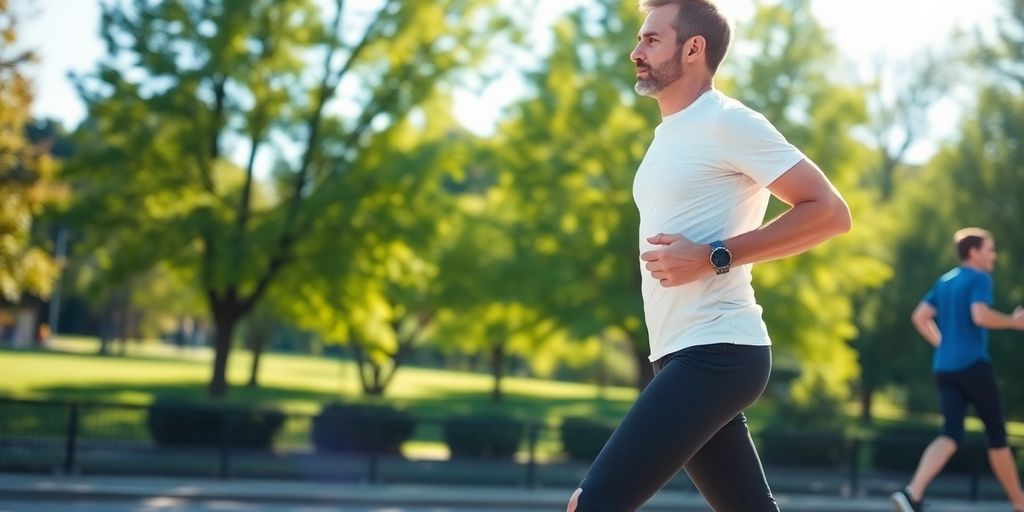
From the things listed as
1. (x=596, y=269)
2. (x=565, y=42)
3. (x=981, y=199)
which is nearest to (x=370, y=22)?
(x=565, y=42)

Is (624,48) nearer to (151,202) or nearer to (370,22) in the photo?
(370,22)

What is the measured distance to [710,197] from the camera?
11.0 feet

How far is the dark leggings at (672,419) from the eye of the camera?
316 cm

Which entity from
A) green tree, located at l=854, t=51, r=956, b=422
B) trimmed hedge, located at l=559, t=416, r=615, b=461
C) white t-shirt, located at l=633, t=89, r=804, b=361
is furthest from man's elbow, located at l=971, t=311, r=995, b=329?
green tree, located at l=854, t=51, r=956, b=422

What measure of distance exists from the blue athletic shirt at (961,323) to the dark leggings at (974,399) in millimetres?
60

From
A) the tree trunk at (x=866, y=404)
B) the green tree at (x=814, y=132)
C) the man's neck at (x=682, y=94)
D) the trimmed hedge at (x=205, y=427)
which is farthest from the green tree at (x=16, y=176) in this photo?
the tree trunk at (x=866, y=404)

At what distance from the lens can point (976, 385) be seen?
784 cm

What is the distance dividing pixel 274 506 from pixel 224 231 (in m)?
9.16

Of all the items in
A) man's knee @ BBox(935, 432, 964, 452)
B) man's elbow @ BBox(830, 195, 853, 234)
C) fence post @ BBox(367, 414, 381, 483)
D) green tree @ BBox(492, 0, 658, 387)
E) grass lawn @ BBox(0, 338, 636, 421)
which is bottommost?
grass lawn @ BBox(0, 338, 636, 421)

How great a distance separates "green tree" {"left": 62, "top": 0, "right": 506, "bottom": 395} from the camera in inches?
819

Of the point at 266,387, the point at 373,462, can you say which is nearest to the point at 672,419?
the point at 373,462

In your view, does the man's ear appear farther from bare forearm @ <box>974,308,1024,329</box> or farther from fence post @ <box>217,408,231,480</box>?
fence post @ <box>217,408,231,480</box>

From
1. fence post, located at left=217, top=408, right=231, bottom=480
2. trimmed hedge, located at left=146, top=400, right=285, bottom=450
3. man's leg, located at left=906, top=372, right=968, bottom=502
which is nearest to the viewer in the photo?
man's leg, located at left=906, top=372, right=968, bottom=502

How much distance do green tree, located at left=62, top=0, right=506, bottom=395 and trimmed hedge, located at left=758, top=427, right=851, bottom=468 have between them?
8460 millimetres
